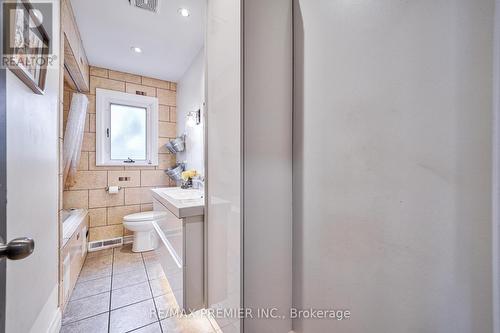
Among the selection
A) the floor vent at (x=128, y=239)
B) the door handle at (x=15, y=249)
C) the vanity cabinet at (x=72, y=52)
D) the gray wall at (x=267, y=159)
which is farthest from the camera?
the floor vent at (x=128, y=239)

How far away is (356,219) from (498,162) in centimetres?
48

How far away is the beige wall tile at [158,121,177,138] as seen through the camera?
3207 millimetres

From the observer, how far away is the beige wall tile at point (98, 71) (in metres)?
2.74

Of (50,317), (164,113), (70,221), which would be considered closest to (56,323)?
(50,317)

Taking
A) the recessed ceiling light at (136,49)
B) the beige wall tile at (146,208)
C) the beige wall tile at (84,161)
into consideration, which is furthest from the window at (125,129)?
the recessed ceiling light at (136,49)

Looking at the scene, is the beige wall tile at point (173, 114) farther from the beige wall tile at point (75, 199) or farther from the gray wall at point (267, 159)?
the gray wall at point (267, 159)

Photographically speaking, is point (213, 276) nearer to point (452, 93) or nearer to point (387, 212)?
point (387, 212)

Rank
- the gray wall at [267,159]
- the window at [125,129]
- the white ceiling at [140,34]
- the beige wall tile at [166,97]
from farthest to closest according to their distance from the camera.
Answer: the beige wall tile at [166,97] < the window at [125,129] < the white ceiling at [140,34] < the gray wall at [267,159]

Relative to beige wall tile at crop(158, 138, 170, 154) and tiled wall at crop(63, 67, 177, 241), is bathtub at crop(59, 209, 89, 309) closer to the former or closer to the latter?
tiled wall at crop(63, 67, 177, 241)

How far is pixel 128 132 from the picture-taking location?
305 cm

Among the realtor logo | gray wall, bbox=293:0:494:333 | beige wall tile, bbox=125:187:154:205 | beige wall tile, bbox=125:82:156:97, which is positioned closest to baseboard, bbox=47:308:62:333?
the realtor logo

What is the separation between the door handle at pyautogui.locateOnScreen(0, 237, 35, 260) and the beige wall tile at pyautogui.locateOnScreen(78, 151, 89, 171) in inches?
111

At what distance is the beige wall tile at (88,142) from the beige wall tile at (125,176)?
41cm

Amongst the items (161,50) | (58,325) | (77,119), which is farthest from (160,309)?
→ (161,50)
